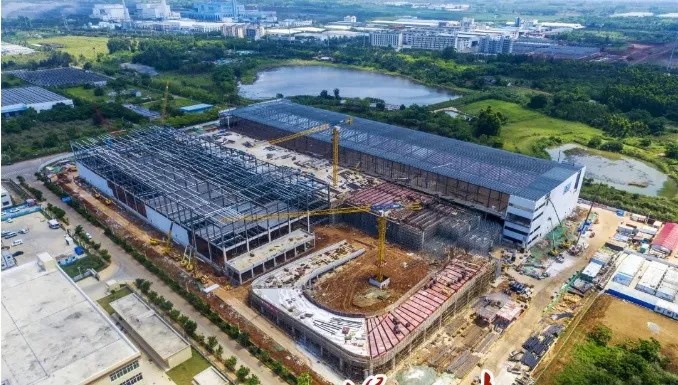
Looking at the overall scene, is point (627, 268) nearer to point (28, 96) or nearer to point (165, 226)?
point (165, 226)

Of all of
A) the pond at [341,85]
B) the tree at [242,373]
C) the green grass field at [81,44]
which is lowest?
the tree at [242,373]

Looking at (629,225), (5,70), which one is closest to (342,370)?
(629,225)

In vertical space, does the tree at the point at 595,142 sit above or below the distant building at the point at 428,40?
below

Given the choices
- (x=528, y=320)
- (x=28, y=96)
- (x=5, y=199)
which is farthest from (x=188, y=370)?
(x=28, y=96)

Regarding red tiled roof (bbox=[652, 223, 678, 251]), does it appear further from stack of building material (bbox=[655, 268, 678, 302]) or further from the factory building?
the factory building

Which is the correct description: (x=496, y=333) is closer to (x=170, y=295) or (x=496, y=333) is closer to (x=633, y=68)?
(x=170, y=295)

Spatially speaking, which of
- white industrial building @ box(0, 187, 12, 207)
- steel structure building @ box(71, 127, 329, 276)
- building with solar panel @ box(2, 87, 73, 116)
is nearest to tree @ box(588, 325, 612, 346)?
steel structure building @ box(71, 127, 329, 276)

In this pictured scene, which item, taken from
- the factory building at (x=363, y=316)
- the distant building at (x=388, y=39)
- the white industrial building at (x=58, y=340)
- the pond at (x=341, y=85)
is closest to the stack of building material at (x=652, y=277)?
the factory building at (x=363, y=316)

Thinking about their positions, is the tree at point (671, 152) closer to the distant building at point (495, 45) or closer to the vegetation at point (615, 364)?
the vegetation at point (615, 364)
